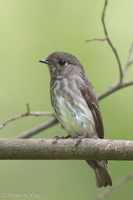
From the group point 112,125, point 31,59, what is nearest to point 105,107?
point 112,125

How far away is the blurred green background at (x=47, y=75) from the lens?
19.4 feet

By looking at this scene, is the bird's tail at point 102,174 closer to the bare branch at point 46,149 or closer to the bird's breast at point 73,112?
the bird's breast at point 73,112

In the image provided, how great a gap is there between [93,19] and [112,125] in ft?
5.46

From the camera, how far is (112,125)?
581cm

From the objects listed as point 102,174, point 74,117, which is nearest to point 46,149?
point 74,117

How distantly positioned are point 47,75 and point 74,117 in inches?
71.8

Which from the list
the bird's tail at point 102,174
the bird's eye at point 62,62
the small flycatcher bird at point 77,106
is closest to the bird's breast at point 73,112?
the small flycatcher bird at point 77,106

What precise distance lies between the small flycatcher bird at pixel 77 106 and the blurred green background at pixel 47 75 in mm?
514

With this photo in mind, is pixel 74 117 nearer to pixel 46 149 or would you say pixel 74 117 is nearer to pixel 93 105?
pixel 93 105

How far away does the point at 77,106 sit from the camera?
5004 millimetres

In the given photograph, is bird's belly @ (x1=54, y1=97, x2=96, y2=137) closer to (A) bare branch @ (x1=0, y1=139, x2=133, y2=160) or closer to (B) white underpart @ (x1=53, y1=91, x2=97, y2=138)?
(B) white underpart @ (x1=53, y1=91, x2=97, y2=138)

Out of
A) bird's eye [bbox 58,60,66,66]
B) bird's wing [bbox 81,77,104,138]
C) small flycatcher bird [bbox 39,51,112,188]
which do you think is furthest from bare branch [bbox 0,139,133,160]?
bird's eye [bbox 58,60,66,66]

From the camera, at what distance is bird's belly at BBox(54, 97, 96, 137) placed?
195 inches

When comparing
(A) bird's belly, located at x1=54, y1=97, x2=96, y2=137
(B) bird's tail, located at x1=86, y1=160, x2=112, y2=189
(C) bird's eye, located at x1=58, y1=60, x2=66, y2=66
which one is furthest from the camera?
(C) bird's eye, located at x1=58, y1=60, x2=66, y2=66
